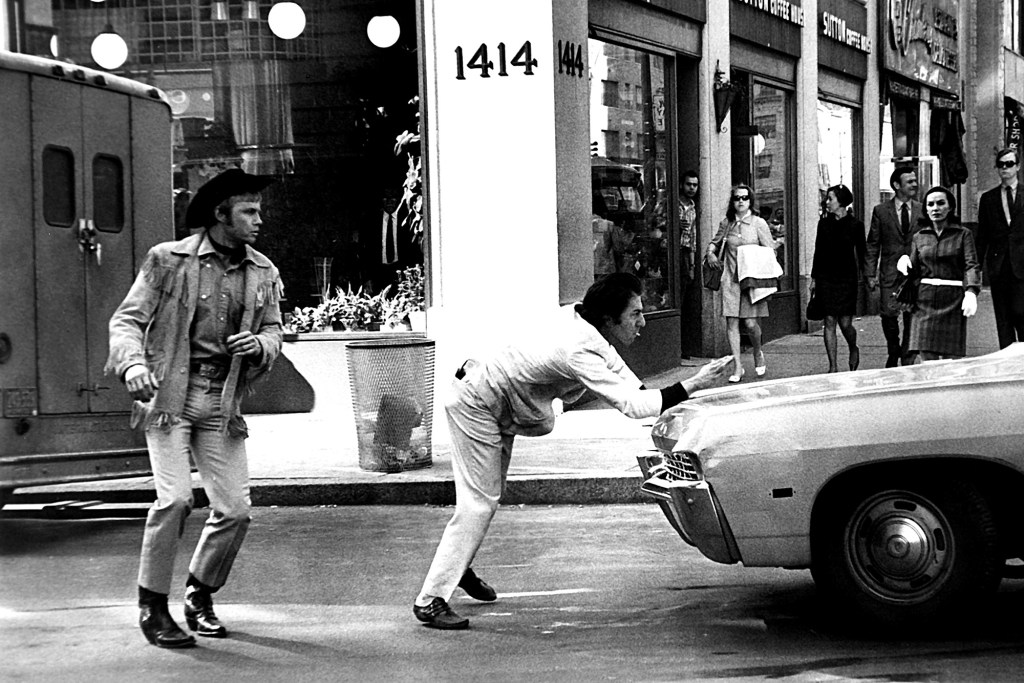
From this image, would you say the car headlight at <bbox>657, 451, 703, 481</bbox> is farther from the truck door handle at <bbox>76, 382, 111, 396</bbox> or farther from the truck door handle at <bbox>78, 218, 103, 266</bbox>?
the truck door handle at <bbox>78, 218, 103, 266</bbox>

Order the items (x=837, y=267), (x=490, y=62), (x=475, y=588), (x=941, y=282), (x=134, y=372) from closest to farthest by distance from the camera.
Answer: (x=134, y=372) < (x=475, y=588) < (x=941, y=282) < (x=490, y=62) < (x=837, y=267)

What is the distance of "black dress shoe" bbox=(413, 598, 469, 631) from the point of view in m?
6.25

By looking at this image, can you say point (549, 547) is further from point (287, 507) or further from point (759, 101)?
point (759, 101)

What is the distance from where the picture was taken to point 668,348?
16.3 m

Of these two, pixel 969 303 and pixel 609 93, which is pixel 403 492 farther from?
pixel 609 93

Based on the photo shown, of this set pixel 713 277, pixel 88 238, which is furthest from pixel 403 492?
pixel 713 277

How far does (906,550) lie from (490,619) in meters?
1.82

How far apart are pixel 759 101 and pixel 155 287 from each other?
15.3 m

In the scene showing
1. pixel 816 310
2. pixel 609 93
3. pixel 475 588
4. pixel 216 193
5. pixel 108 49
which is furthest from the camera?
pixel 609 93

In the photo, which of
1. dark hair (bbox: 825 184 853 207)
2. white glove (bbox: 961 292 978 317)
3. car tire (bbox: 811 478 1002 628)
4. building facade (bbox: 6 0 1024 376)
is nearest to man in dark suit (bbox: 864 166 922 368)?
dark hair (bbox: 825 184 853 207)

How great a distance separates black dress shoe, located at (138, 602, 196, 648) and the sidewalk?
359 cm

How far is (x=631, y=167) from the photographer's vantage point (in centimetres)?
1582

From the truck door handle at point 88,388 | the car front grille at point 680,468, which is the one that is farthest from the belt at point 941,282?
the truck door handle at point 88,388

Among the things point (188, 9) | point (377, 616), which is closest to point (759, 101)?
point (188, 9)
